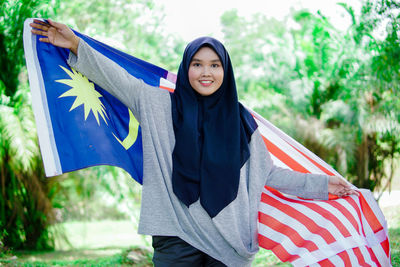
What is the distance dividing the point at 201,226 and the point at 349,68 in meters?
7.88

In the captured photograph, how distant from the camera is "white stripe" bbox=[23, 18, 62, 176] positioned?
2.25 metres

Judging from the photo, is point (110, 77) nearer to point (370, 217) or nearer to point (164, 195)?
point (164, 195)

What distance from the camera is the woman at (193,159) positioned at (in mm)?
2029

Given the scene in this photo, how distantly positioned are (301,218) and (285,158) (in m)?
0.56

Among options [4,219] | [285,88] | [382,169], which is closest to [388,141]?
[382,169]

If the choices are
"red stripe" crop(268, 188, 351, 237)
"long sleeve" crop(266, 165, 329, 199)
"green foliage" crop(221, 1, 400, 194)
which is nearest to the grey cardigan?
"long sleeve" crop(266, 165, 329, 199)

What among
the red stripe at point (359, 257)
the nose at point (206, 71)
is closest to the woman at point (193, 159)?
the nose at point (206, 71)

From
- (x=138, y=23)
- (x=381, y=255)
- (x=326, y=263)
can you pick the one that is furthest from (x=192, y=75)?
(x=138, y=23)

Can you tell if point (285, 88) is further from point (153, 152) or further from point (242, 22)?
point (242, 22)

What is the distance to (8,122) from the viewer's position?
6188 mm

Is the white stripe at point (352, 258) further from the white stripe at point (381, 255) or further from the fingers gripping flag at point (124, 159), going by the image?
the white stripe at point (381, 255)

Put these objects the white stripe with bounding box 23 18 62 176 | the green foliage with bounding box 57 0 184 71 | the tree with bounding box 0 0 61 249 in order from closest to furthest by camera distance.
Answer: the white stripe with bounding box 23 18 62 176
the tree with bounding box 0 0 61 249
the green foliage with bounding box 57 0 184 71

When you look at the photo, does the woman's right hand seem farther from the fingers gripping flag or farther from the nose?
the nose

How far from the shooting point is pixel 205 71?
2.13 metres
